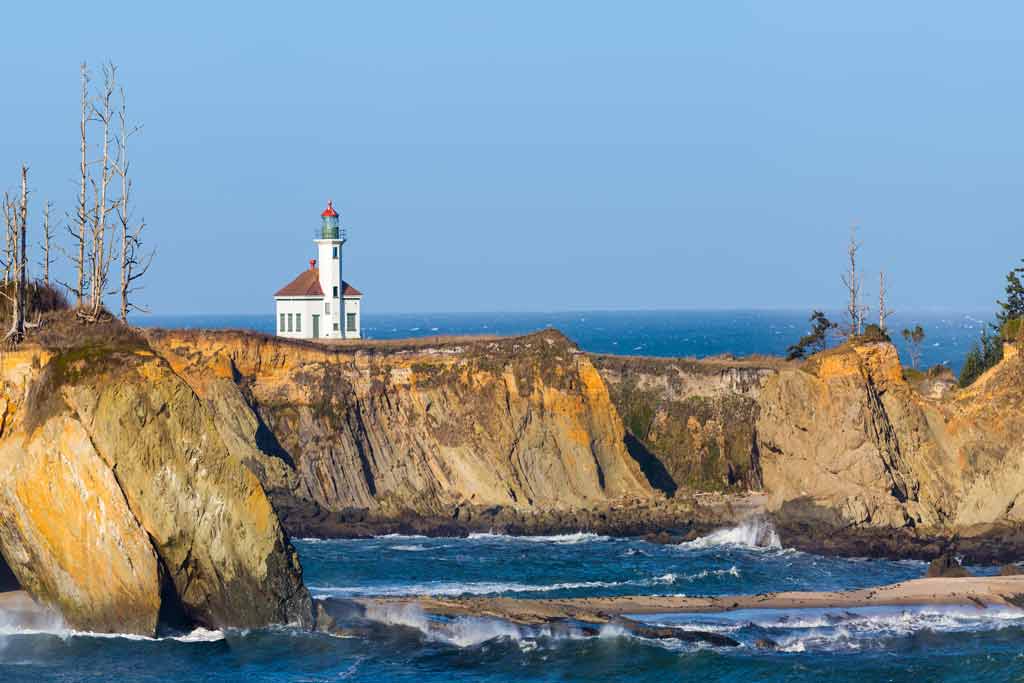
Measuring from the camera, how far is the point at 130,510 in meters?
44.3

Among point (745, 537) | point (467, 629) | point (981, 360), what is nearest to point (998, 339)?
point (981, 360)

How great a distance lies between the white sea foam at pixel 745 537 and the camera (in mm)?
71812

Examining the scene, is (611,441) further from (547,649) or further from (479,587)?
(547,649)

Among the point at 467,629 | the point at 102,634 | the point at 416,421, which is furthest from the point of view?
the point at 416,421

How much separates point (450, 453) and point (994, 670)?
38803mm

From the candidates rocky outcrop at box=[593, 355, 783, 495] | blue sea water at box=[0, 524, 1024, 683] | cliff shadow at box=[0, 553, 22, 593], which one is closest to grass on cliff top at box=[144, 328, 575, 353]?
rocky outcrop at box=[593, 355, 783, 495]

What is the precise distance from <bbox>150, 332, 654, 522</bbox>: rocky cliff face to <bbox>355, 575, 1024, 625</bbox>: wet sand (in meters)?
24.1

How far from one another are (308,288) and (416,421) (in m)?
21.3

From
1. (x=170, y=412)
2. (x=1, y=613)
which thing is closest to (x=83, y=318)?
(x=170, y=412)

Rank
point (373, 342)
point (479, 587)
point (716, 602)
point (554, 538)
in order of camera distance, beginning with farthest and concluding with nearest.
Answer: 1. point (373, 342)
2. point (554, 538)
3. point (479, 587)
4. point (716, 602)

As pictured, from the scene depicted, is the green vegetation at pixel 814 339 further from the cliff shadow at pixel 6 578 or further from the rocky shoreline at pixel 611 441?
the cliff shadow at pixel 6 578

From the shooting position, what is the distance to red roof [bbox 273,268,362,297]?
102 meters

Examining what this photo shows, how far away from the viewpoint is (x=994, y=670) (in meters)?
46.5

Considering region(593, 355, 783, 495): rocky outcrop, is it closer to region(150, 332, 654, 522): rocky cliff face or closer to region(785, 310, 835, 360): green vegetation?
region(150, 332, 654, 522): rocky cliff face
